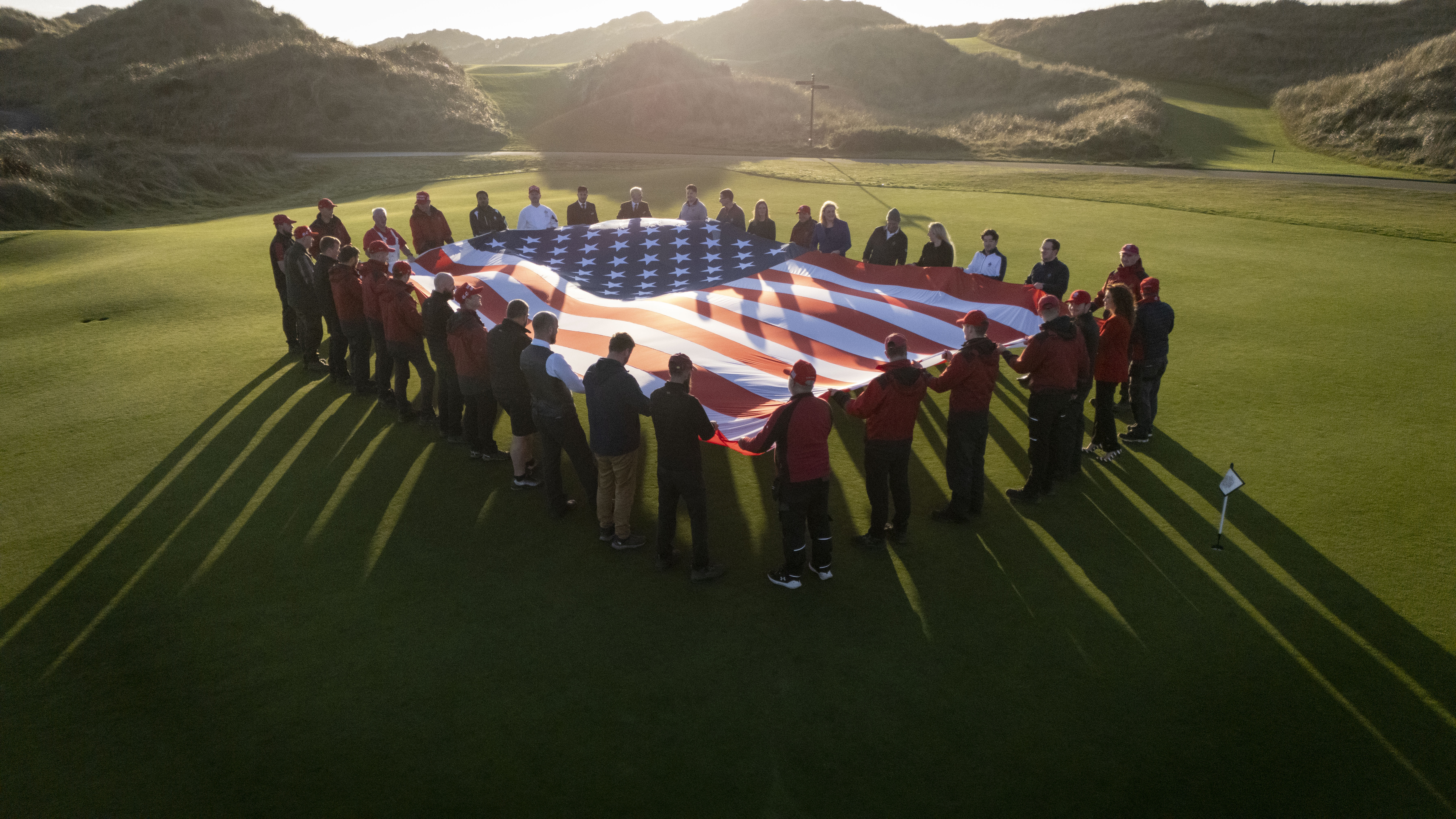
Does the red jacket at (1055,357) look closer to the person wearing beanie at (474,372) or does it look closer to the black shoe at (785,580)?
the black shoe at (785,580)

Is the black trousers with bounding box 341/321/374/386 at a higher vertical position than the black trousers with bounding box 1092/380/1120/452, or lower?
higher

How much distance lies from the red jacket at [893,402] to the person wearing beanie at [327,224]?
7.92 m

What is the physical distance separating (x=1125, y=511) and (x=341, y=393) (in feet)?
27.2

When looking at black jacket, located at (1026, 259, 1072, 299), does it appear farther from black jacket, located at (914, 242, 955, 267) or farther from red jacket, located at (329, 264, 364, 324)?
red jacket, located at (329, 264, 364, 324)

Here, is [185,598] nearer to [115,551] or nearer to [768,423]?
[115,551]

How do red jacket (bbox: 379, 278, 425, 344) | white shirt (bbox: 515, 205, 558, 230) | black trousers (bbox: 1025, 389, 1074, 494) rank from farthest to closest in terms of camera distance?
white shirt (bbox: 515, 205, 558, 230) → red jacket (bbox: 379, 278, 425, 344) → black trousers (bbox: 1025, 389, 1074, 494)

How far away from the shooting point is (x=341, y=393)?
8578 mm

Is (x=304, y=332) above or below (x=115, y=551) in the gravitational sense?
above

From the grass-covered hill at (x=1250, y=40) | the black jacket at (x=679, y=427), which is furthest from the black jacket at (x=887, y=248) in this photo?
the grass-covered hill at (x=1250, y=40)

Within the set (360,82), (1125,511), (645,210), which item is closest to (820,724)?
(1125,511)

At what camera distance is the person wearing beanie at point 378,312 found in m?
7.53

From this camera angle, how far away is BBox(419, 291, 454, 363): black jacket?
6.96 meters

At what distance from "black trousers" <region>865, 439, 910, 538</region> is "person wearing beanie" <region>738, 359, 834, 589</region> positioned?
1.61ft

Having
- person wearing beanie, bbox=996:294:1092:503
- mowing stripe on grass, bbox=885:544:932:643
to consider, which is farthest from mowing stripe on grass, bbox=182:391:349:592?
person wearing beanie, bbox=996:294:1092:503
